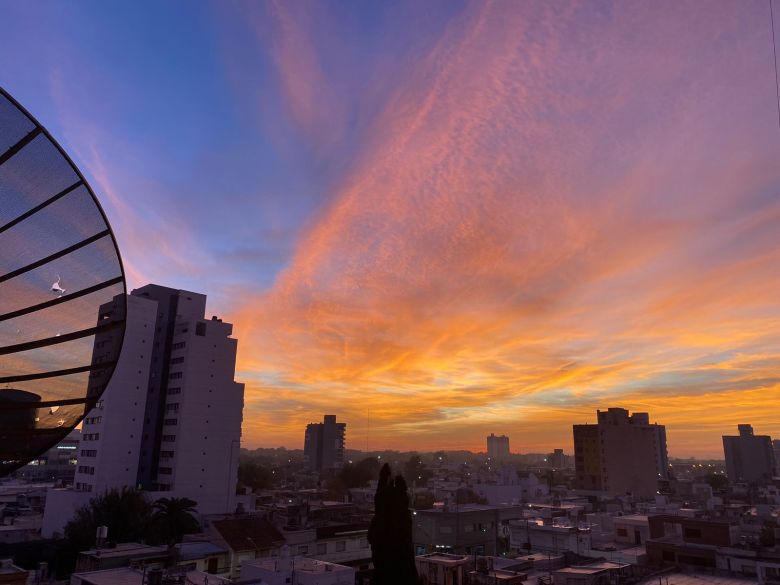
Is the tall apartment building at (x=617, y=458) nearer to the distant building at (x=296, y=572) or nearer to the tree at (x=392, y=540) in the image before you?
the tree at (x=392, y=540)

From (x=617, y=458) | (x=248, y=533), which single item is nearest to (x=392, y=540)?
(x=248, y=533)

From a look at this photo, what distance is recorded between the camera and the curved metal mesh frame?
7.10m

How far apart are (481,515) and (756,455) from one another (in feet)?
597

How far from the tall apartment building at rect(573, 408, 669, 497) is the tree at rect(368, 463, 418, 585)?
102 metres

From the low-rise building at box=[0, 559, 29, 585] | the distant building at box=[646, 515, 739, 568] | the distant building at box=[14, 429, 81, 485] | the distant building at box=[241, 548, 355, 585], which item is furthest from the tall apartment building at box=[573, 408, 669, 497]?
the low-rise building at box=[0, 559, 29, 585]

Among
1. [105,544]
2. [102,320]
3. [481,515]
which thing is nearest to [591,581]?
[481,515]

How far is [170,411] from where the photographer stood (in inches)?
2712

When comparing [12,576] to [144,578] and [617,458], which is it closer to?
[144,578]

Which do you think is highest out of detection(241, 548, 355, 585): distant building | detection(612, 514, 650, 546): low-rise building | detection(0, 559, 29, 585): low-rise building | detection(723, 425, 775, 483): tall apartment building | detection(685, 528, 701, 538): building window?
detection(723, 425, 775, 483): tall apartment building

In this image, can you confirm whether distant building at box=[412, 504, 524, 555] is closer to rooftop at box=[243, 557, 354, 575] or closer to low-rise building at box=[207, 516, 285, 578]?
low-rise building at box=[207, 516, 285, 578]

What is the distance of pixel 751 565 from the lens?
34875 millimetres

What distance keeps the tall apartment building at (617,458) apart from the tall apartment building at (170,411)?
270 ft

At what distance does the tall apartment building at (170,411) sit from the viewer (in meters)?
62.3

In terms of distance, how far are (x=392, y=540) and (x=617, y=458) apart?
106 metres
